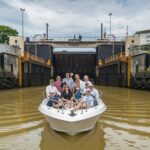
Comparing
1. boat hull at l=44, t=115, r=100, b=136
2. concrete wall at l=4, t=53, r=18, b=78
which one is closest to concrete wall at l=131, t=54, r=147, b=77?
concrete wall at l=4, t=53, r=18, b=78

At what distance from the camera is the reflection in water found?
9.59 m

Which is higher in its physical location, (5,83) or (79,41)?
(79,41)

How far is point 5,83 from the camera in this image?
121 feet

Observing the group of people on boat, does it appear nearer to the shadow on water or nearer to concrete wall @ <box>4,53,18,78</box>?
the shadow on water

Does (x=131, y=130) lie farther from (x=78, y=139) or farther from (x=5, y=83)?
(x=5, y=83)

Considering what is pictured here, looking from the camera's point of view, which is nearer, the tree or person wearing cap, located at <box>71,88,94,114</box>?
person wearing cap, located at <box>71,88,94,114</box>

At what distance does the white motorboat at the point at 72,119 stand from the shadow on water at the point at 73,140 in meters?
0.19

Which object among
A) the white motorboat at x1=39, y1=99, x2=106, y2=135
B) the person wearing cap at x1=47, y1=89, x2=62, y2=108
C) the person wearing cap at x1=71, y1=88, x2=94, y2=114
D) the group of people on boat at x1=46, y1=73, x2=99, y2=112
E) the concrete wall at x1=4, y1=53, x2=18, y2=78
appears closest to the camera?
the white motorboat at x1=39, y1=99, x2=106, y2=135

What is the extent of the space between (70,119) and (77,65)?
55376mm

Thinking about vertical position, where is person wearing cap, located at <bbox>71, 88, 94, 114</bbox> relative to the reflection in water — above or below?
above

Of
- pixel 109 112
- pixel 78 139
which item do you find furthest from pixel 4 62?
pixel 78 139

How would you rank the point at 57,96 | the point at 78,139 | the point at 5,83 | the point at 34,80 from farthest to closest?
the point at 34,80 < the point at 5,83 < the point at 57,96 < the point at 78,139

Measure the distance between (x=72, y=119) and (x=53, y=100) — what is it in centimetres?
191

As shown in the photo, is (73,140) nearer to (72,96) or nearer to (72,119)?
(72,119)
